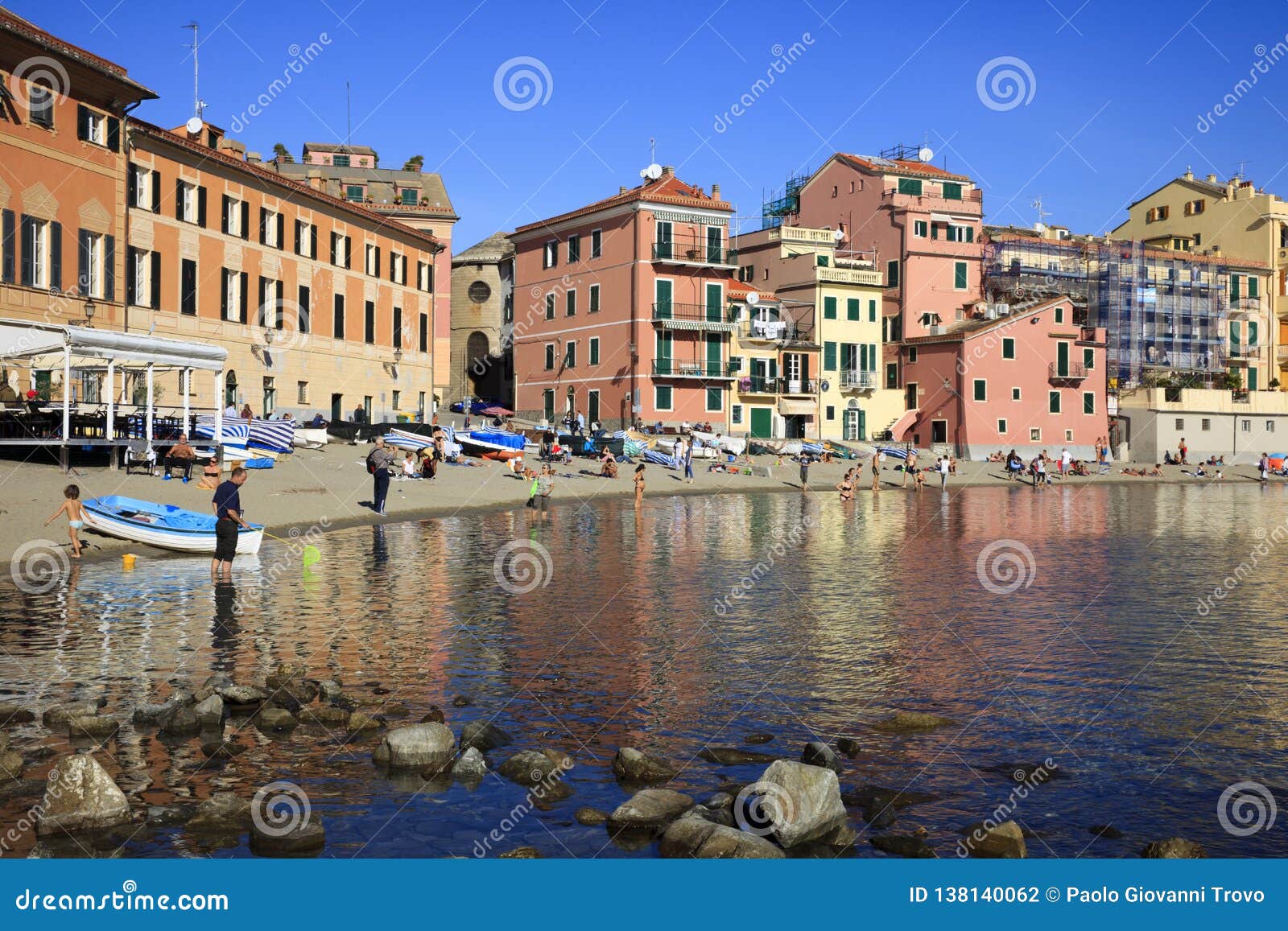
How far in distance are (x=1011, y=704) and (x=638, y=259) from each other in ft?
182

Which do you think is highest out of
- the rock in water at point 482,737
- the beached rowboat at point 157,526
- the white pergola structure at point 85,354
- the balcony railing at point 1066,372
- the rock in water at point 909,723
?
the balcony railing at point 1066,372

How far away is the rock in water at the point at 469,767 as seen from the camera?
10469mm

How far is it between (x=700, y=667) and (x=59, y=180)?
3206 cm

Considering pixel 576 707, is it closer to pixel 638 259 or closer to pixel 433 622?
pixel 433 622

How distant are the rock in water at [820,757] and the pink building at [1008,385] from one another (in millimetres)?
67394

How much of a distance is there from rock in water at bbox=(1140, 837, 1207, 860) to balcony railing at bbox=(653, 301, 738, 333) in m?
59.3

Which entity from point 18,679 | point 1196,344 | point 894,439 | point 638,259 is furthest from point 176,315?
point 1196,344

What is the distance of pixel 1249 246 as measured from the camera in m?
95.9

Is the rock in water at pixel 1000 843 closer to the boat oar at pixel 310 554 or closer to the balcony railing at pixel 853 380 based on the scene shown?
the boat oar at pixel 310 554

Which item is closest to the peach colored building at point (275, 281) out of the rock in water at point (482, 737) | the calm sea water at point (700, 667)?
the calm sea water at point (700, 667)

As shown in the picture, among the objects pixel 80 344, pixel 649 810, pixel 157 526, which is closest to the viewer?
pixel 649 810

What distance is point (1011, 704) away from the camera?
44.2ft

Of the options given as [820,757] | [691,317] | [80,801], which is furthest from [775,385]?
[80,801]

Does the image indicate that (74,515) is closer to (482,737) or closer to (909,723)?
(482,737)
